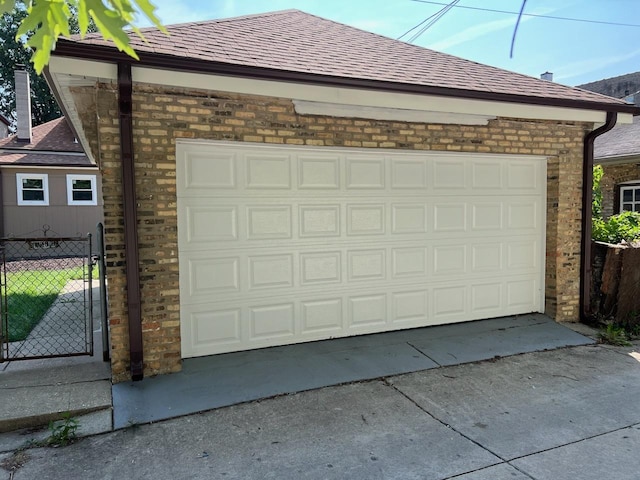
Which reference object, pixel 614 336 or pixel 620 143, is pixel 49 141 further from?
pixel 620 143

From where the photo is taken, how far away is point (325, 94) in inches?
193

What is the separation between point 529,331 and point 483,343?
2.96 feet

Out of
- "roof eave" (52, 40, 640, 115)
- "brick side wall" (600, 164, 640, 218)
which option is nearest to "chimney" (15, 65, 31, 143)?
"roof eave" (52, 40, 640, 115)

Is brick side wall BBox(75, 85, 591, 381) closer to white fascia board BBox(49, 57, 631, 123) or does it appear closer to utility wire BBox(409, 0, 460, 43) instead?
white fascia board BBox(49, 57, 631, 123)

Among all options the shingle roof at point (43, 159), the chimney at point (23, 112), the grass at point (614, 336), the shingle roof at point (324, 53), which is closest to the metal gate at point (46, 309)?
the shingle roof at point (324, 53)

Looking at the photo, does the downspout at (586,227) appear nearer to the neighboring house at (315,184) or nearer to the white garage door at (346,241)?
the neighboring house at (315,184)

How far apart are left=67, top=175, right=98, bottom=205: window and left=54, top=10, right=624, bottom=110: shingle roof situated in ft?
40.1

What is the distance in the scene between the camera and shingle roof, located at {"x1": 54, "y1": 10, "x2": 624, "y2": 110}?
4605 millimetres

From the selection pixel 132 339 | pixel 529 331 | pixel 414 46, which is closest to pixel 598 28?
pixel 414 46

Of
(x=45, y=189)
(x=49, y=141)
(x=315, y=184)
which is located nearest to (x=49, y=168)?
(x=45, y=189)

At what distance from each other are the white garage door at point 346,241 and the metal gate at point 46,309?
56.0 inches

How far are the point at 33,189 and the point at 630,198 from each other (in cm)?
1886

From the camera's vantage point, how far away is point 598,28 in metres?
14.2

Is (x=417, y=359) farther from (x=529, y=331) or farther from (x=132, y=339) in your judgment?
(x=132, y=339)
